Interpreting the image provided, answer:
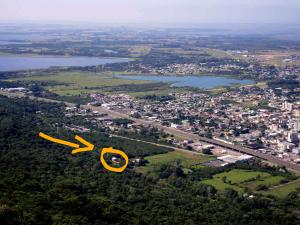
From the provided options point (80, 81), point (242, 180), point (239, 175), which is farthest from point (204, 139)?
point (80, 81)

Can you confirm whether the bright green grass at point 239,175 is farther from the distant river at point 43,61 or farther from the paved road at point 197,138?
the distant river at point 43,61

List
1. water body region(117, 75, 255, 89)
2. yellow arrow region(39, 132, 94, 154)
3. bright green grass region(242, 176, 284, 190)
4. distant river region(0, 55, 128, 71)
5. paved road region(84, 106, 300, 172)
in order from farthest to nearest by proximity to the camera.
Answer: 1. distant river region(0, 55, 128, 71)
2. water body region(117, 75, 255, 89)
3. yellow arrow region(39, 132, 94, 154)
4. paved road region(84, 106, 300, 172)
5. bright green grass region(242, 176, 284, 190)

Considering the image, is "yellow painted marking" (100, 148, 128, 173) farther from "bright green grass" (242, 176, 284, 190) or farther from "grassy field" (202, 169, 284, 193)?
"bright green grass" (242, 176, 284, 190)

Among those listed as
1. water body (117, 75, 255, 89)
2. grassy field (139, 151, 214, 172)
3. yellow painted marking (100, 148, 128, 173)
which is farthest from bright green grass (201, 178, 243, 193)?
water body (117, 75, 255, 89)

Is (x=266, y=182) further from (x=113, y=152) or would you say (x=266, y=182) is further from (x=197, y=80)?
(x=197, y=80)

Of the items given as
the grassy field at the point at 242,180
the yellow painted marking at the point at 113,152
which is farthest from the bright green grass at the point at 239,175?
the yellow painted marking at the point at 113,152

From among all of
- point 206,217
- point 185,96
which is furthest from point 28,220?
point 185,96
